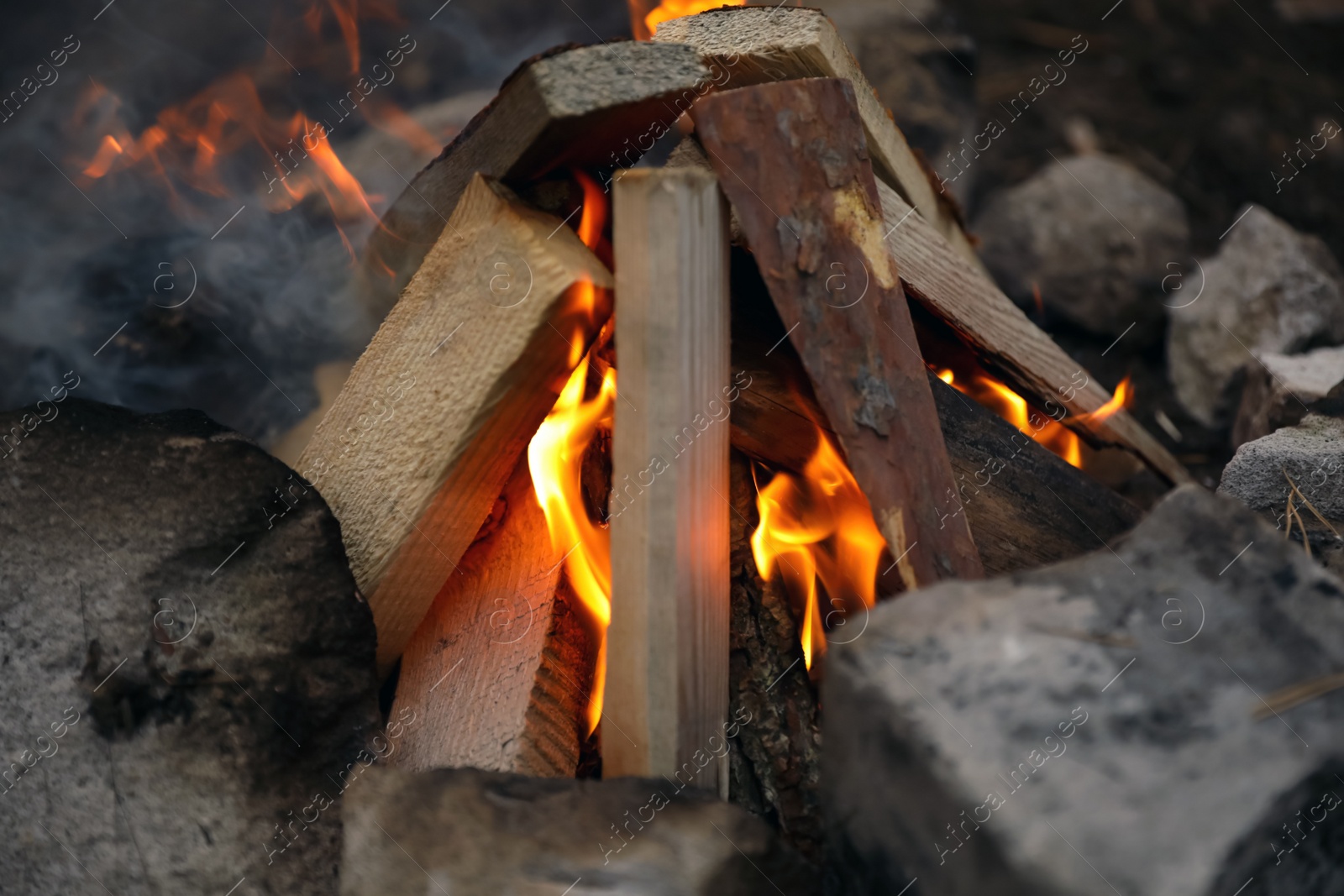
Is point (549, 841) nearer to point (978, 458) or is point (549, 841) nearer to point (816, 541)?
point (816, 541)

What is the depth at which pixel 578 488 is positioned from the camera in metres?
1.79

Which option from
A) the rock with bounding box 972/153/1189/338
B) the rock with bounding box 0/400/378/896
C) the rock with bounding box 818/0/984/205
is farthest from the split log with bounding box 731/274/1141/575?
the rock with bounding box 818/0/984/205

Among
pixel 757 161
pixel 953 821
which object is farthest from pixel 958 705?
pixel 757 161

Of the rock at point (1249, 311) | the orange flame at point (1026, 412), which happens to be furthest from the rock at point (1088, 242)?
the orange flame at point (1026, 412)

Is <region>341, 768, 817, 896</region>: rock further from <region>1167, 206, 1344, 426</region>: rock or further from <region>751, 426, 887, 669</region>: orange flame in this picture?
<region>1167, 206, 1344, 426</region>: rock

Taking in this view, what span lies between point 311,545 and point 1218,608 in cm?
140

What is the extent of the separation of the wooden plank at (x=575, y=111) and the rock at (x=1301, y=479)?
1352 millimetres

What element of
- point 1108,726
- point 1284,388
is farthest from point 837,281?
point 1284,388

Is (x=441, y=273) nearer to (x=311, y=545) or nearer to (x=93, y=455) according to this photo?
(x=311, y=545)

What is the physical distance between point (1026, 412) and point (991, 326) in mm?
263

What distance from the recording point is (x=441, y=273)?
171cm

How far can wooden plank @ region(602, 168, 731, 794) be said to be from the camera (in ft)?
4.64

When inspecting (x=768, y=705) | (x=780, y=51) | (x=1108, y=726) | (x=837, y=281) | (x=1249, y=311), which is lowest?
(x=1249, y=311)

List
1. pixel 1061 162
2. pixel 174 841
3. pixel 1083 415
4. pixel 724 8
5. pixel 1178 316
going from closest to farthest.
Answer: pixel 174 841 < pixel 724 8 < pixel 1083 415 < pixel 1178 316 < pixel 1061 162
